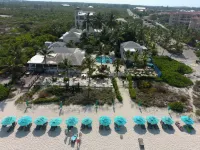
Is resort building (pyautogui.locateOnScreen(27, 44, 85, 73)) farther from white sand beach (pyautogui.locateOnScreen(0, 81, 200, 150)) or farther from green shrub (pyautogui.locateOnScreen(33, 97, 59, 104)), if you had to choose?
white sand beach (pyautogui.locateOnScreen(0, 81, 200, 150))

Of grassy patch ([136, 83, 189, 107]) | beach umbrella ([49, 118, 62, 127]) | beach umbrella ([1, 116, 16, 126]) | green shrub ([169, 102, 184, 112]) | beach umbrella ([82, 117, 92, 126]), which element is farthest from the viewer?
grassy patch ([136, 83, 189, 107])

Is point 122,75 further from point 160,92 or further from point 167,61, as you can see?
point 167,61

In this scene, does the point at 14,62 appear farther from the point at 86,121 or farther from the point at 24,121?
the point at 86,121

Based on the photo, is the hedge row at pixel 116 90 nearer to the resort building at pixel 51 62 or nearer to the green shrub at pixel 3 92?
the resort building at pixel 51 62

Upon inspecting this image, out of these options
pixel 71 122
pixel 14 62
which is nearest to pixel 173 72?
pixel 71 122

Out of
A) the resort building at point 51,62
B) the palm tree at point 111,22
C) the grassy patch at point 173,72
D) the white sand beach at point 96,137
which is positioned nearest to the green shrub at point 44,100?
the white sand beach at point 96,137

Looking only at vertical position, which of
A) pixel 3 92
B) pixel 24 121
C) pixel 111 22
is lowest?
pixel 24 121

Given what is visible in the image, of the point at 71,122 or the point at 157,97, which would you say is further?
the point at 157,97

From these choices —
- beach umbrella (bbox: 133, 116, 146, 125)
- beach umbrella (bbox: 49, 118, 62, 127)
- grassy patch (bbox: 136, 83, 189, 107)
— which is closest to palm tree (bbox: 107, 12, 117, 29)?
grassy patch (bbox: 136, 83, 189, 107)

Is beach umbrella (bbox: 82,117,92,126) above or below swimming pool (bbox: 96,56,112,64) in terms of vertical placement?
below
